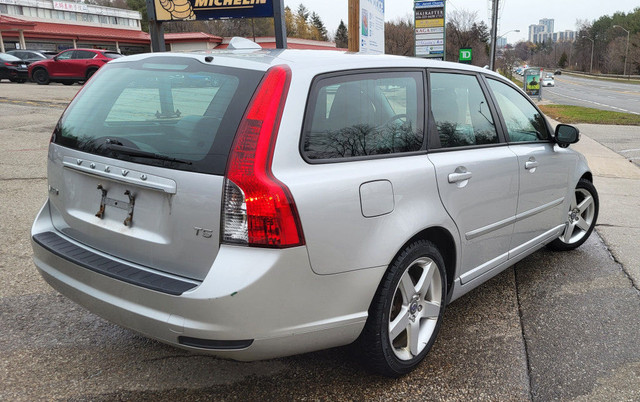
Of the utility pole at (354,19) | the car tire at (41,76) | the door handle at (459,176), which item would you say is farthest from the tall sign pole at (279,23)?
the car tire at (41,76)

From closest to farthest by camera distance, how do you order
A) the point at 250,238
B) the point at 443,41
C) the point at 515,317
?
1. the point at 250,238
2. the point at 515,317
3. the point at 443,41

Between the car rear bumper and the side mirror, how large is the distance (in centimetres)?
229

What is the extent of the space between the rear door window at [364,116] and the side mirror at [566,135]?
1601mm

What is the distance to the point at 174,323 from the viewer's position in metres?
2.20

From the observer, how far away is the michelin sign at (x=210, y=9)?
8.04m

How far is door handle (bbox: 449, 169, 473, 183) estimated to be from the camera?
2.90 m

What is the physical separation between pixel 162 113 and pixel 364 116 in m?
0.96

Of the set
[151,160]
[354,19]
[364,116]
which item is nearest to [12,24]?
[354,19]

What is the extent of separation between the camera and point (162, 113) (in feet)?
8.46

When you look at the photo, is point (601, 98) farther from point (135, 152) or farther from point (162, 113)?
point (135, 152)

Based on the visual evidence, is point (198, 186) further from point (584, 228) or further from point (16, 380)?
point (584, 228)

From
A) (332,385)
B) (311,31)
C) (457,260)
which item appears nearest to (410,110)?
(457,260)

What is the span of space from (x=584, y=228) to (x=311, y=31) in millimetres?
103132

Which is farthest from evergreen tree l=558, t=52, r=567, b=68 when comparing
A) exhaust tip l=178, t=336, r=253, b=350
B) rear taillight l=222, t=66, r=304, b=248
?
exhaust tip l=178, t=336, r=253, b=350
